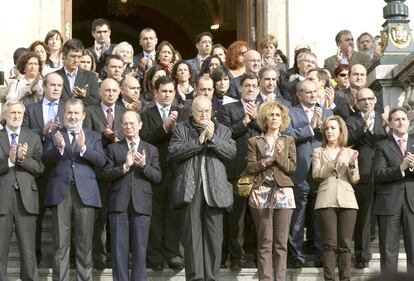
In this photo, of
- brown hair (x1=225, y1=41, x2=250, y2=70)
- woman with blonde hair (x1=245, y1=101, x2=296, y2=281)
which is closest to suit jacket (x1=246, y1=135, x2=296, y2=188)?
woman with blonde hair (x1=245, y1=101, x2=296, y2=281)

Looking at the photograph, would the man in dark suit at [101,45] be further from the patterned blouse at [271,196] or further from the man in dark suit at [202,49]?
the patterned blouse at [271,196]

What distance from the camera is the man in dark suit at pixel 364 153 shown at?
8.66 meters

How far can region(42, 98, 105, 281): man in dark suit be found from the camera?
26.3 ft

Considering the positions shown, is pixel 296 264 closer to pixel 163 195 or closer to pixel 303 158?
pixel 303 158

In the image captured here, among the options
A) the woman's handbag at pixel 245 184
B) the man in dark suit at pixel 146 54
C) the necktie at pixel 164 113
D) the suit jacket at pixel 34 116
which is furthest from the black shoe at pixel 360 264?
the man in dark suit at pixel 146 54

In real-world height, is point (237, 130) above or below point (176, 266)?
above

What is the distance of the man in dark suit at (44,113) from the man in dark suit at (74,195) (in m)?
0.40

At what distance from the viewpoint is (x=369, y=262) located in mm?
8734

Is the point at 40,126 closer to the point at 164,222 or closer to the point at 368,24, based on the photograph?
the point at 164,222

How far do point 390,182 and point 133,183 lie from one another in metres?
2.26

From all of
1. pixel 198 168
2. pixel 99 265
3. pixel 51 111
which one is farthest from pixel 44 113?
pixel 198 168

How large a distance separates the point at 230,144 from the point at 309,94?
1.15 meters

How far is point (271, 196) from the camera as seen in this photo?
807cm

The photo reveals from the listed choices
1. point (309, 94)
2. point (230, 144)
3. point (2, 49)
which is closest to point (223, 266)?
point (230, 144)
